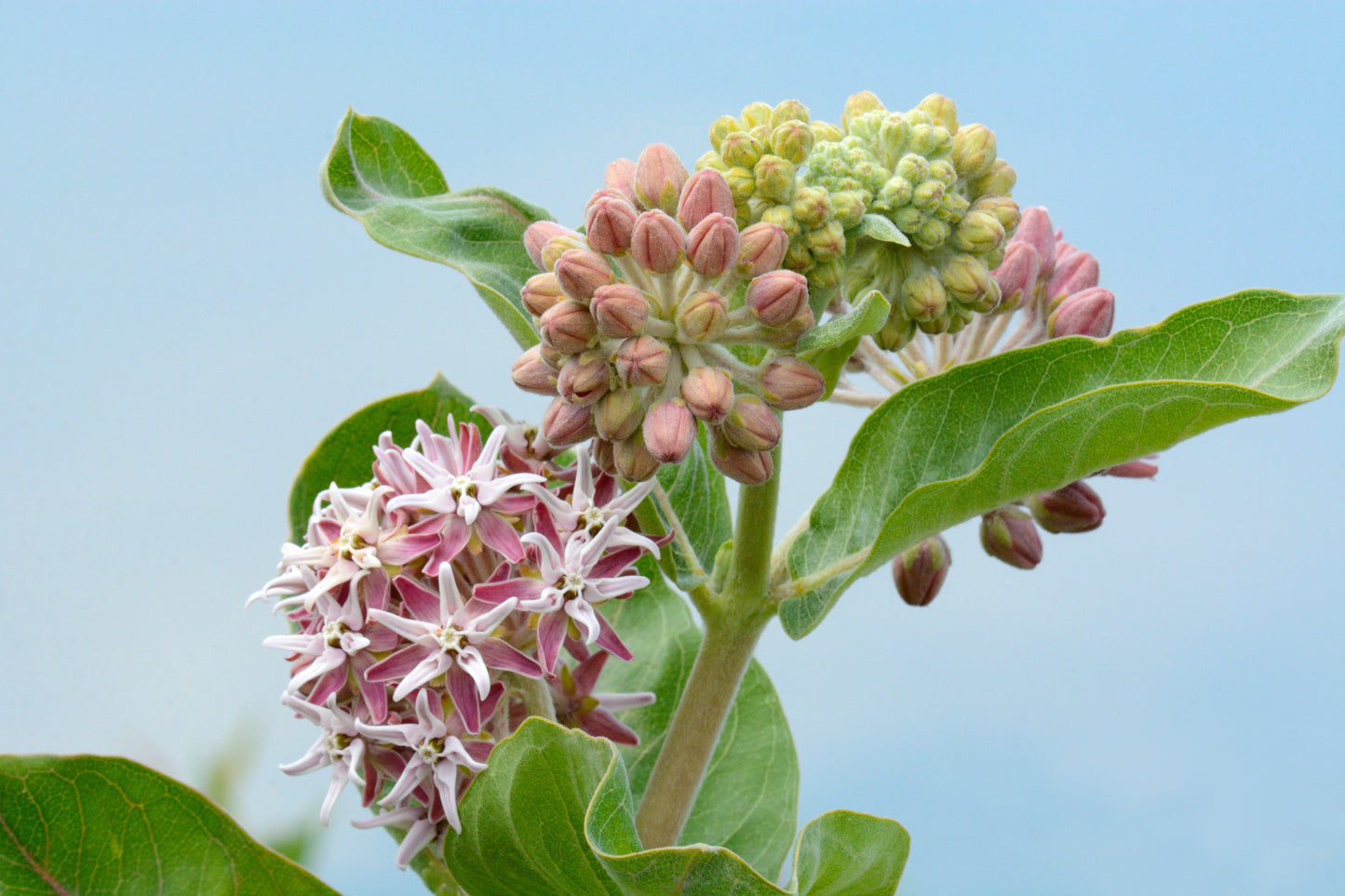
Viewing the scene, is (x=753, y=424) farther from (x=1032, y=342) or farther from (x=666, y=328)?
(x=1032, y=342)

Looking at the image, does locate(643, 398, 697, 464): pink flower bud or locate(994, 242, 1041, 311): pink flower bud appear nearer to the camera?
locate(643, 398, 697, 464): pink flower bud

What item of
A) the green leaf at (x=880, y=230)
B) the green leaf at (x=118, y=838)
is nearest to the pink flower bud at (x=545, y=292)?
the green leaf at (x=880, y=230)

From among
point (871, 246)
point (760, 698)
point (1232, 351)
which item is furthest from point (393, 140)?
point (1232, 351)

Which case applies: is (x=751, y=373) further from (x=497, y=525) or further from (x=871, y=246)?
→ (x=497, y=525)

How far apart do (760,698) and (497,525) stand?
83 centimetres

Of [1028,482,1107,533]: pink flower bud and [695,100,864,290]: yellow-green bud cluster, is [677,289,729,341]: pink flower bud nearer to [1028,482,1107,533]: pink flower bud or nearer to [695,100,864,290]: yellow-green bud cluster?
[695,100,864,290]: yellow-green bud cluster

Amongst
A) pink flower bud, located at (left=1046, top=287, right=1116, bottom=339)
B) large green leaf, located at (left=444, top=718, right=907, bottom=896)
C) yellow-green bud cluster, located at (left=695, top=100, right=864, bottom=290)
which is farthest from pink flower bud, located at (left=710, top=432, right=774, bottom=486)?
pink flower bud, located at (left=1046, top=287, right=1116, bottom=339)

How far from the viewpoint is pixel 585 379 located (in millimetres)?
1376

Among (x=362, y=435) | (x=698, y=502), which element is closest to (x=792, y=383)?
(x=698, y=502)

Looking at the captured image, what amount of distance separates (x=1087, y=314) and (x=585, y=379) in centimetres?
78

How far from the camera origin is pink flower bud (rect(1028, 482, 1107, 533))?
5.82 feet

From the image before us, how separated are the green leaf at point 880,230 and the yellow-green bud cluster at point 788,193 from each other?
0.05 feet

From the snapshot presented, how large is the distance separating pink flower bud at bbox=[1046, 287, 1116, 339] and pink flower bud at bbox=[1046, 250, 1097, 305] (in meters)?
0.03

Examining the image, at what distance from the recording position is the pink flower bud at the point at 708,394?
134 cm
